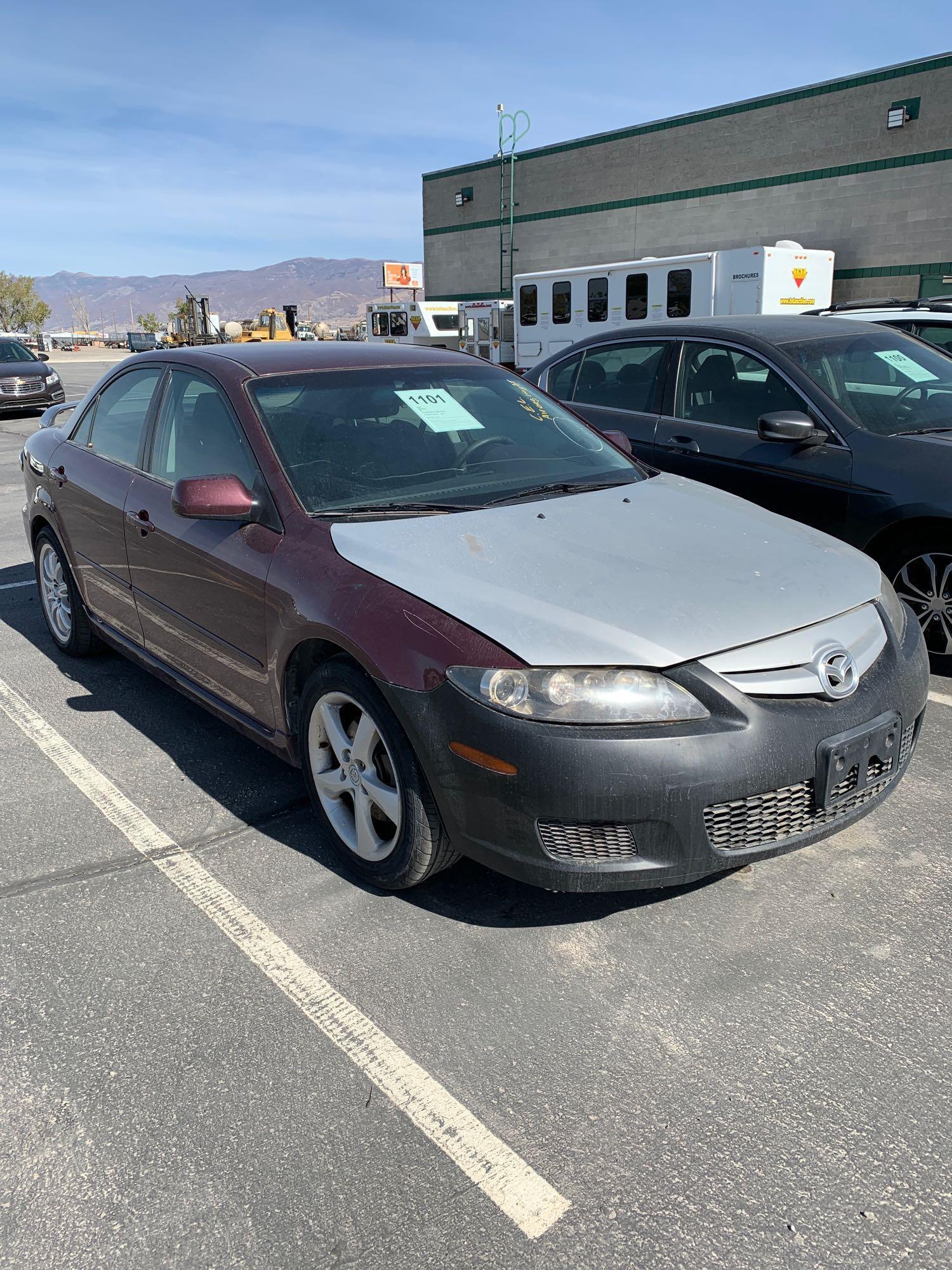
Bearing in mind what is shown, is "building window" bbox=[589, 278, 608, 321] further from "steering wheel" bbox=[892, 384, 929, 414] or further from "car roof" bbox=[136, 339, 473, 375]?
"car roof" bbox=[136, 339, 473, 375]

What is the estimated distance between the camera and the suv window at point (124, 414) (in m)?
4.31

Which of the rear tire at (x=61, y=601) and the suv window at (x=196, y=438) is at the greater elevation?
the suv window at (x=196, y=438)

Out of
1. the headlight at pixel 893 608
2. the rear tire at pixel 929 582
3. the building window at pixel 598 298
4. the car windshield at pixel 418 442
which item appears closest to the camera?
the headlight at pixel 893 608

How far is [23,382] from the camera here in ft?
63.0

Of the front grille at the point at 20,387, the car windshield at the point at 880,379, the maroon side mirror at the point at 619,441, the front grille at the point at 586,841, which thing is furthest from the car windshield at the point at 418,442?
the front grille at the point at 20,387

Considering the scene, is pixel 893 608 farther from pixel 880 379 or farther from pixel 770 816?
pixel 880 379

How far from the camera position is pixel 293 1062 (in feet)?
7.83

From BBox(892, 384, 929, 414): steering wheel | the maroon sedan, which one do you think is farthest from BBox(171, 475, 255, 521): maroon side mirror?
BBox(892, 384, 929, 414): steering wheel

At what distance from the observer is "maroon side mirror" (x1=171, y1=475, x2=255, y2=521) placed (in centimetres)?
327

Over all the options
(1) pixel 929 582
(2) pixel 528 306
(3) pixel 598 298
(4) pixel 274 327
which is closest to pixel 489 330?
(2) pixel 528 306

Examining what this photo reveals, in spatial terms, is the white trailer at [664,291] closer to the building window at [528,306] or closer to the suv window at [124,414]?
the building window at [528,306]

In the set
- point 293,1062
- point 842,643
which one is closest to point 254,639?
point 293,1062

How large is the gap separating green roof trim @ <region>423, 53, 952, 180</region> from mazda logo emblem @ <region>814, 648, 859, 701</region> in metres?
23.3

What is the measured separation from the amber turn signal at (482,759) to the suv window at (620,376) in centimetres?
372
